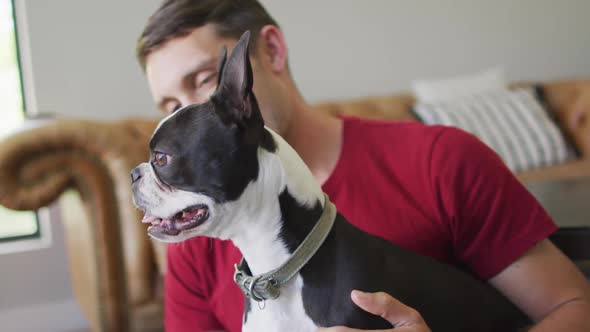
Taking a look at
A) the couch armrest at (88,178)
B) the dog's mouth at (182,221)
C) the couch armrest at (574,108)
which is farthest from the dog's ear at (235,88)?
the couch armrest at (574,108)

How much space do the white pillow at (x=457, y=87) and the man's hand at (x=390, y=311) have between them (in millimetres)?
2503

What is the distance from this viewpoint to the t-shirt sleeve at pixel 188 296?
1113mm

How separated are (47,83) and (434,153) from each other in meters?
2.14

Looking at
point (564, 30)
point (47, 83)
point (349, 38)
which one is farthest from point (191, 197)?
point (564, 30)

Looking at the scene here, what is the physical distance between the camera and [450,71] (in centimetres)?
365

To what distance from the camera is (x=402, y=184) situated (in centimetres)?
99

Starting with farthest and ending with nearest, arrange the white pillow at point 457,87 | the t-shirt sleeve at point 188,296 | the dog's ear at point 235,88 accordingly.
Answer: the white pillow at point 457,87 → the t-shirt sleeve at point 188,296 → the dog's ear at point 235,88

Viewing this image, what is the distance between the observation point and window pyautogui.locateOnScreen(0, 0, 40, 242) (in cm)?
258

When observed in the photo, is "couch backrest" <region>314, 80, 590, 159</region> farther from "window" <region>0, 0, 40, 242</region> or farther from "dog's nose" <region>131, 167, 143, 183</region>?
"dog's nose" <region>131, 167, 143, 183</region>

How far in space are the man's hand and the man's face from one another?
1.15 feet

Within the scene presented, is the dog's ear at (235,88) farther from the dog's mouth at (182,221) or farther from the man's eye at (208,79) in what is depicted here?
the man's eye at (208,79)

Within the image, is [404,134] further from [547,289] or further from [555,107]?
[555,107]

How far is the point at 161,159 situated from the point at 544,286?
61cm

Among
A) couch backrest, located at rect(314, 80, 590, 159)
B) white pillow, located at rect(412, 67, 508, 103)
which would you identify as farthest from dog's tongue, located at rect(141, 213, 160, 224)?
white pillow, located at rect(412, 67, 508, 103)
